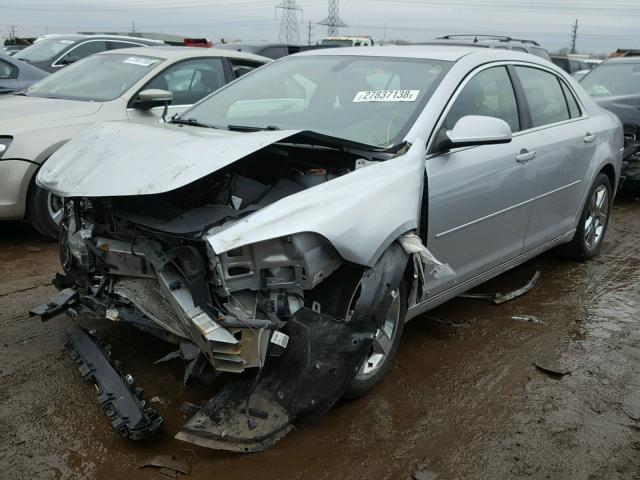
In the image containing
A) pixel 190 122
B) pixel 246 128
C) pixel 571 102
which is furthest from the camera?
pixel 571 102

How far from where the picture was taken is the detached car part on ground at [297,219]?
2.80 metres

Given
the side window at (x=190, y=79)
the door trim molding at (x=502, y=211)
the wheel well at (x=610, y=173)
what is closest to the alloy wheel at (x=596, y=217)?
the wheel well at (x=610, y=173)

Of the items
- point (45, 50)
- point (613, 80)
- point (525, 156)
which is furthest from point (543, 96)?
point (45, 50)

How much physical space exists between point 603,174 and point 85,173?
4.36 metres

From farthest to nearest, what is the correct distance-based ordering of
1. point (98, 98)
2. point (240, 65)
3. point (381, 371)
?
point (240, 65), point (98, 98), point (381, 371)

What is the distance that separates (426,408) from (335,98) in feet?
6.21

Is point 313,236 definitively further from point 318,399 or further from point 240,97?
point 240,97

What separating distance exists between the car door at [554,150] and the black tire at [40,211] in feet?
12.7

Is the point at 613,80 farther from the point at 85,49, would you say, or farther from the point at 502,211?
the point at 85,49

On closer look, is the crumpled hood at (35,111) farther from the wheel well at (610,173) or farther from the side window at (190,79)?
the wheel well at (610,173)

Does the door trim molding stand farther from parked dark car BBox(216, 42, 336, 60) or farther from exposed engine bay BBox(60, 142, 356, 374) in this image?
parked dark car BBox(216, 42, 336, 60)

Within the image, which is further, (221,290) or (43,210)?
(43,210)

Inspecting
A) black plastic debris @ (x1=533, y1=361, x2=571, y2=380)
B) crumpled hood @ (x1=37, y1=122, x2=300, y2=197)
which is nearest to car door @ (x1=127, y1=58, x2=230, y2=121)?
crumpled hood @ (x1=37, y1=122, x2=300, y2=197)

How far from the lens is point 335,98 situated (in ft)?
13.1
